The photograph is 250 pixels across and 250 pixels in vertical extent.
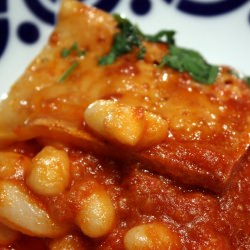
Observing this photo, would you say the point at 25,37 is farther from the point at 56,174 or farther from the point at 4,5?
the point at 56,174

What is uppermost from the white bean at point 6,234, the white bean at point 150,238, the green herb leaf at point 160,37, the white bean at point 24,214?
the green herb leaf at point 160,37

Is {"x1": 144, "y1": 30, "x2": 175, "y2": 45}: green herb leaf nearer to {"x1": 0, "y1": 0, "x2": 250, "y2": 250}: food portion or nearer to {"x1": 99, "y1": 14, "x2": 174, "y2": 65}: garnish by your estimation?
{"x1": 99, "y1": 14, "x2": 174, "y2": 65}: garnish

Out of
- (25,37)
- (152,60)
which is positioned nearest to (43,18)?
Answer: (25,37)

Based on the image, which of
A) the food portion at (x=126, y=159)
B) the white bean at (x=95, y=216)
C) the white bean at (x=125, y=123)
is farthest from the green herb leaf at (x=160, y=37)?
the white bean at (x=95, y=216)

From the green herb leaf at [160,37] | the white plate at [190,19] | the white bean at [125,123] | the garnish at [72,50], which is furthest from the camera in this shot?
the white plate at [190,19]

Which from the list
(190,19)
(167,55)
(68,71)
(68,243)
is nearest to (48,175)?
(68,243)

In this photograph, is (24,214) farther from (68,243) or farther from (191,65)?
(191,65)

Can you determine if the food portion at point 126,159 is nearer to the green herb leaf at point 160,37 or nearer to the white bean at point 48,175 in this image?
the white bean at point 48,175
